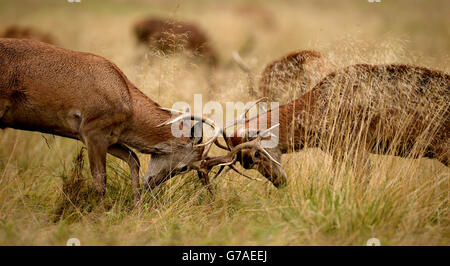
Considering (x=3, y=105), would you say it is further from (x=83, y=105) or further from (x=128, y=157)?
(x=128, y=157)

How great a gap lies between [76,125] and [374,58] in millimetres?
3934

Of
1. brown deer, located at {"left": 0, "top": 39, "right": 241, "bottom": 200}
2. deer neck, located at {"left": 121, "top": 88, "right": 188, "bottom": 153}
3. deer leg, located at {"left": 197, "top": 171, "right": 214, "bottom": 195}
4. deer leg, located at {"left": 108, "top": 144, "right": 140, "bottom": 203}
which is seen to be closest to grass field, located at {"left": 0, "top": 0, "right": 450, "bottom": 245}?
deer leg, located at {"left": 197, "top": 171, "right": 214, "bottom": 195}

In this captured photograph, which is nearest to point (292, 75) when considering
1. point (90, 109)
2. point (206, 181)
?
point (206, 181)

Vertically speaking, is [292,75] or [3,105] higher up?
[292,75]

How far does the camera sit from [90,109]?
530 centimetres

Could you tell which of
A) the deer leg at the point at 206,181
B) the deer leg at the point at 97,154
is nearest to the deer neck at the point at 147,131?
the deer leg at the point at 97,154

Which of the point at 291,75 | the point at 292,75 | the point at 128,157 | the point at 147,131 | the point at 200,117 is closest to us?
the point at 200,117

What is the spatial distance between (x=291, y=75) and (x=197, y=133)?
1.64 m

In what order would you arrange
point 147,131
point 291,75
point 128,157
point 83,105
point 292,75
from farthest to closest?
point 292,75, point 291,75, point 128,157, point 147,131, point 83,105

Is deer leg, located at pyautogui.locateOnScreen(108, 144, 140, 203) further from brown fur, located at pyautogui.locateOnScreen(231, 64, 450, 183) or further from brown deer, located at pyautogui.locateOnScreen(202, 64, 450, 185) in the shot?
brown fur, located at pyautogui.locateOnScreen(231, 64, 450, 183)

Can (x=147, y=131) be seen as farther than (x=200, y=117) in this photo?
Yes

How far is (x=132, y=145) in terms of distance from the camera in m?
5.72

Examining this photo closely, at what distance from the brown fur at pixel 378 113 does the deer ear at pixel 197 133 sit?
0.46 m
